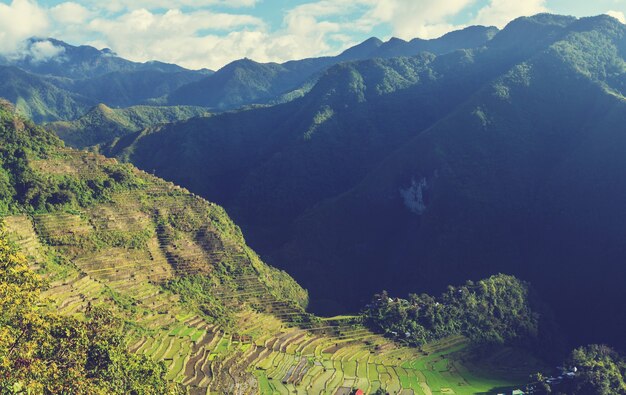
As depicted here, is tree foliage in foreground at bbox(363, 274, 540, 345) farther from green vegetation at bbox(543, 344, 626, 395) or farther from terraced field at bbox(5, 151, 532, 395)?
green vegetation at bbox(543, 344, 626, 395)

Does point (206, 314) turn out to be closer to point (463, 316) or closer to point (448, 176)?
point (463, 316)

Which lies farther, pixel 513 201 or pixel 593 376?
pixel 513 201

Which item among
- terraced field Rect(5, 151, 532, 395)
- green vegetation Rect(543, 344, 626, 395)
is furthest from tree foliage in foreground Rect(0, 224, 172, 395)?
green vegetation Rect(543, 344, 626, 395)

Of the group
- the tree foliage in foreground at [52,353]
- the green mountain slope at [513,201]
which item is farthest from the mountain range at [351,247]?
the green mountain slope at [513,201]

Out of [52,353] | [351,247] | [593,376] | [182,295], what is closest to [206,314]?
[182,295]

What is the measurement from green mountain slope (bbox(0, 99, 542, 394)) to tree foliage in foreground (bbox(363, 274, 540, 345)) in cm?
188

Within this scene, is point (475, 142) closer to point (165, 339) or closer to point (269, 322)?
point (269, 322)

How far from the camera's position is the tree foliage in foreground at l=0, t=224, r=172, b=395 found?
24.3 metres

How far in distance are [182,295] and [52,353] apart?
3410 cm

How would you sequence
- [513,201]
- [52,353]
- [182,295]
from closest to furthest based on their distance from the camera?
[52,353] → [182,295] → [513,201]

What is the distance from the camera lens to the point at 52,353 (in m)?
30.7

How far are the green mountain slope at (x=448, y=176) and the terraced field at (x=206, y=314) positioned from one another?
72.1ft

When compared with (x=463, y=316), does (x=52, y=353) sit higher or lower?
higher

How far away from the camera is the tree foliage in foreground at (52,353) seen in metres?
24.3
